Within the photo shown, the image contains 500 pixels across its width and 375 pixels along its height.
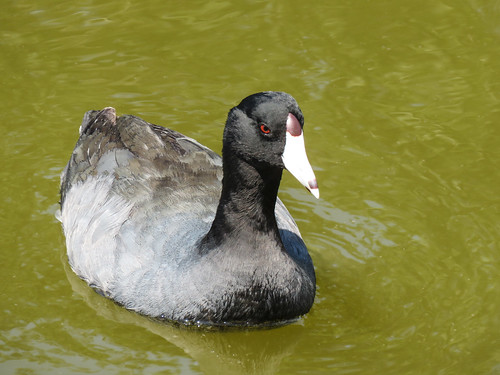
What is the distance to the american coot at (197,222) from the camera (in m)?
5.76

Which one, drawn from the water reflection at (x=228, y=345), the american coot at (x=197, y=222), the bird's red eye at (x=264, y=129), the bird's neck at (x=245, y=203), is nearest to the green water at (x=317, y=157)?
the water reflection at (x=228, y=345)

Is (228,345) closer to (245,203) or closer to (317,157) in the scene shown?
(245,203)

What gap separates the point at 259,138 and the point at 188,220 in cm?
115

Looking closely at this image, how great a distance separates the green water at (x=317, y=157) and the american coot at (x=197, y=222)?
212mm

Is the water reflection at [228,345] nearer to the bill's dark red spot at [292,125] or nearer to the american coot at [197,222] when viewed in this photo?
the american coot at [197,222]

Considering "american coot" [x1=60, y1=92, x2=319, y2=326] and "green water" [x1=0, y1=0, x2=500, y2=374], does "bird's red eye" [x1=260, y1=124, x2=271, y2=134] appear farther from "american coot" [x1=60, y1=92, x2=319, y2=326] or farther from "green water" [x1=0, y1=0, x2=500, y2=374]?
"green water" [x1=0, y1=0, x2=500, y2=374]

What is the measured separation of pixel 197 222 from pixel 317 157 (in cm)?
184

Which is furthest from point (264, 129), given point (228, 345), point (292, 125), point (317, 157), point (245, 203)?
point (317, 157)

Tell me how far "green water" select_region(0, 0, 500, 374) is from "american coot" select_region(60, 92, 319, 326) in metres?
0.21

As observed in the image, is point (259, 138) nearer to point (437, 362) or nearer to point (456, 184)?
point (437, 362)

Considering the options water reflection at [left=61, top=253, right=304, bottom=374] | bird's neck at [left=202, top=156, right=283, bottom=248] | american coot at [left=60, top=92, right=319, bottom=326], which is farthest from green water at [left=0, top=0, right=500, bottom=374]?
bird's neck at [left=202, top=156, right=283, bottom=248]

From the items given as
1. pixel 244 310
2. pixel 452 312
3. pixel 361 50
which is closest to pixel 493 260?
pixel 452 312

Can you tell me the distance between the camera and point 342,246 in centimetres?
708

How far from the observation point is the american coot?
576 centimetres
